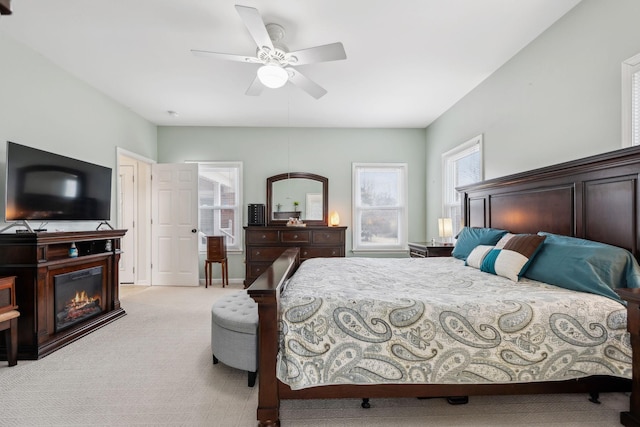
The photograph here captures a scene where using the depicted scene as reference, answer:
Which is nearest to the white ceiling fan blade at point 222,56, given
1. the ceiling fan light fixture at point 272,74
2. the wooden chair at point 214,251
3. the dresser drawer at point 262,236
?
the ceiling fan light fixture at point 272,74

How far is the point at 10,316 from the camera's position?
229 centimetres

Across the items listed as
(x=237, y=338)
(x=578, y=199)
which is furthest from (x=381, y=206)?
(x=237, y=338)

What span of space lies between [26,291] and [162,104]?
2815 mm

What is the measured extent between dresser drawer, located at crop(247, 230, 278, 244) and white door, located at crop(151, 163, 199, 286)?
1007 millimetres

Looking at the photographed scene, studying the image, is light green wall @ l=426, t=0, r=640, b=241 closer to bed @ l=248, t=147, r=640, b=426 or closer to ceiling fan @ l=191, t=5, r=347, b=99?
bed @ l=248, t=147, r=640, b=426

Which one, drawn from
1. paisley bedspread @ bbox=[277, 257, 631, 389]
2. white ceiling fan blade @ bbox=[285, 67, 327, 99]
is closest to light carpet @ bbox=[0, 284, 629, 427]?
paisley bedspread @ bbox=[277, 257, 631, 389]

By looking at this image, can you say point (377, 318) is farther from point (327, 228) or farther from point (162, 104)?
point (162, 104)

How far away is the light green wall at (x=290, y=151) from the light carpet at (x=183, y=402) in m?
2.96

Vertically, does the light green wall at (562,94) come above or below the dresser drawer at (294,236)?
above

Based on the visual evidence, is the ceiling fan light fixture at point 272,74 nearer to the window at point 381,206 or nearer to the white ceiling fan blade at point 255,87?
the white ceiling fan blade at point 255,87

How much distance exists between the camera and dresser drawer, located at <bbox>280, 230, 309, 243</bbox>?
15.5ft

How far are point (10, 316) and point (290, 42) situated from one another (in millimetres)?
3193

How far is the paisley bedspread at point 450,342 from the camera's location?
61.1 inches

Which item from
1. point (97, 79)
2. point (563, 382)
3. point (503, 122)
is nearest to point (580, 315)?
point (563, 382)
